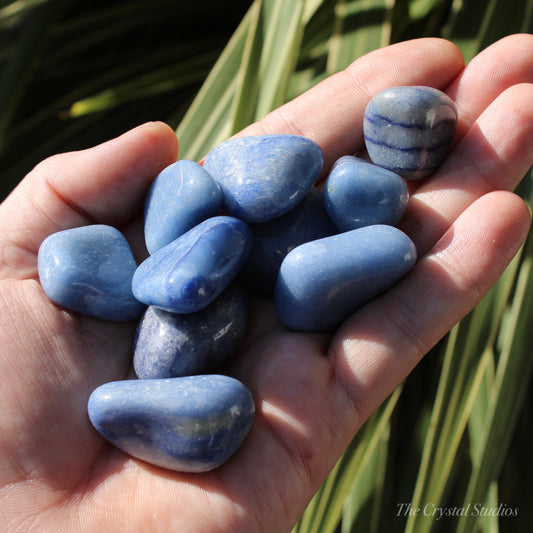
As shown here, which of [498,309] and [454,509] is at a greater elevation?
[498,309]

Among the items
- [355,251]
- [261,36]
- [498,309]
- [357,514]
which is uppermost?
[261,36]

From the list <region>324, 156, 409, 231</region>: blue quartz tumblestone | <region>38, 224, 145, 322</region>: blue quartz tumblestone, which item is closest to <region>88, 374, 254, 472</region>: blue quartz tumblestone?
<region>38, 224, 145, 322</region>: blue quartz tumblestone

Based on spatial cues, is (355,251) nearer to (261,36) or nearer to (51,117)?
(261,36)

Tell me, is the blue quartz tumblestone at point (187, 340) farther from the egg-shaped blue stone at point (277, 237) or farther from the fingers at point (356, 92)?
the fingers at point (356, 92)

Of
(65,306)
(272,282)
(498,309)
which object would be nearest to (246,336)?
(272,282)

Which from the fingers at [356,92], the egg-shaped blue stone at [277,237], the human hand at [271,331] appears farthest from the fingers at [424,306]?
the fingers at [356,92]

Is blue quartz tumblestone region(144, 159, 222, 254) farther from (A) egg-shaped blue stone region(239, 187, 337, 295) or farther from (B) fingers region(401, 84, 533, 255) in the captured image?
(B) fingers region(401, 84, 533, 255)
